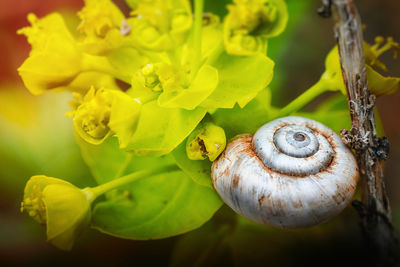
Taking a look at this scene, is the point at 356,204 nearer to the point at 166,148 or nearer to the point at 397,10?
the point at 166,148

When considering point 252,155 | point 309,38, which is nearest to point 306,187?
point 252,155

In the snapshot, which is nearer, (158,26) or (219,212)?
(158,26)

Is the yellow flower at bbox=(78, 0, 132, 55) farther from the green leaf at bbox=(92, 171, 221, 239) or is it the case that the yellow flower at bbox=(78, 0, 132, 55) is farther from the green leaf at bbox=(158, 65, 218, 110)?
the green leaf at bbox=(92, 171, 221, 239)

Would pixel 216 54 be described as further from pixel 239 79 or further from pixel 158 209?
pixel 158 209

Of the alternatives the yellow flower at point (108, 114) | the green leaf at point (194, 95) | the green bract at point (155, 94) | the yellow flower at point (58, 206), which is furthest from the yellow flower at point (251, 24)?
the yellow flower at point (58, 206)

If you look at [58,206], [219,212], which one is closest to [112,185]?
[58,206]

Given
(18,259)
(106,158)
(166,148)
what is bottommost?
(18,259)
